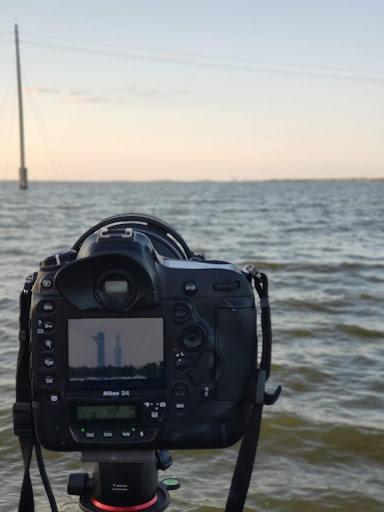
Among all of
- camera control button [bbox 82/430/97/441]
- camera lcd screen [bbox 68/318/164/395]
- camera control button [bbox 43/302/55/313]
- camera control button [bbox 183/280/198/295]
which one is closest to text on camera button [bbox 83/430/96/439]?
camera control button [bbox 82/430/97/441]

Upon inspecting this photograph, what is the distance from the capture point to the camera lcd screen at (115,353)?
1897 millimetres

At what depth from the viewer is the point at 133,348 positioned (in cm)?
190

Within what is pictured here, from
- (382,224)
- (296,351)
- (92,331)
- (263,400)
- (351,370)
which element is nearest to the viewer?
(92,331)

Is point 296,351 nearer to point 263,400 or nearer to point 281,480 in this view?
point 281,480

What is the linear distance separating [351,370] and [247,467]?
4.82 m

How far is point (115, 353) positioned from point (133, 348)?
0.05m

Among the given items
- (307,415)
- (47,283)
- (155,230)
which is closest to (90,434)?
(47,283)

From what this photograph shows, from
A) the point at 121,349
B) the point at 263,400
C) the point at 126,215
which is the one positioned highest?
the point at 126,215

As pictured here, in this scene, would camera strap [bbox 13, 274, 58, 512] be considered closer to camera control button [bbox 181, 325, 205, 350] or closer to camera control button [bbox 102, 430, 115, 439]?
camera control button [bbox 102, 430, 115, 439]

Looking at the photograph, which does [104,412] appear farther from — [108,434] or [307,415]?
[307,415]

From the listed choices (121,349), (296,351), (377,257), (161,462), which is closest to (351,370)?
(296,351)

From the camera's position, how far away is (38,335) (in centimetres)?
191

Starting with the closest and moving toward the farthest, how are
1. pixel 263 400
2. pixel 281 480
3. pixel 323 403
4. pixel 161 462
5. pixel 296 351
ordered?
pixel 263 400
pixel 161 462
pixel 281 480
pixel 323 403
pixel 296 351

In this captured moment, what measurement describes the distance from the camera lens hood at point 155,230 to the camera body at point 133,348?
346 millimetres
